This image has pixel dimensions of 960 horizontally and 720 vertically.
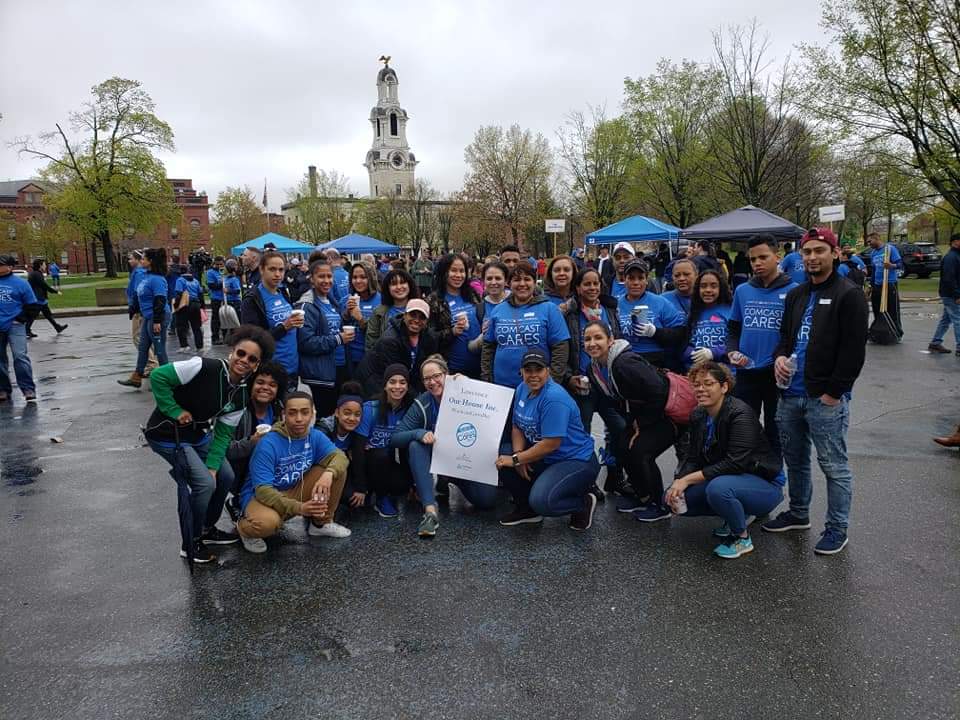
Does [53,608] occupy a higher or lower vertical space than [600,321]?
lower

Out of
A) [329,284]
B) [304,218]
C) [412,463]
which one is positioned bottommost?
[412,463]

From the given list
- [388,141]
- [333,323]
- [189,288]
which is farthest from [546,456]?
[388,141]

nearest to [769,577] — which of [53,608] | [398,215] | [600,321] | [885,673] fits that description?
[885,673]

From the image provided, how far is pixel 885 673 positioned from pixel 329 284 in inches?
196

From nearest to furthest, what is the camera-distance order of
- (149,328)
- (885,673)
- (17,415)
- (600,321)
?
(885,673)
(600,321)
(17,415)
(149,328)

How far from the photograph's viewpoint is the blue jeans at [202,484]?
13.0 ft

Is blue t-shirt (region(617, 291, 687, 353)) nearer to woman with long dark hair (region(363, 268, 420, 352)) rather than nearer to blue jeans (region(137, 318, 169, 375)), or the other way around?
woman with long dark hair (region(363, 268, 420, 352))

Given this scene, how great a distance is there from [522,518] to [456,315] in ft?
6.49

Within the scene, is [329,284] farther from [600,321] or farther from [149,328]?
[149,328]

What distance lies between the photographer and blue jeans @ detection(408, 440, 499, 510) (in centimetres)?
482

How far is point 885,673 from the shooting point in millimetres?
2838

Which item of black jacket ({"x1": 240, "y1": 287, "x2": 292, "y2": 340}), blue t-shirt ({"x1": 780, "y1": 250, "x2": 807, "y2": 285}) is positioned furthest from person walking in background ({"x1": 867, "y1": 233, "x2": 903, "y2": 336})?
black jacket ({"x1": 240, "y1": 287, "x2": 292, "y2": 340})

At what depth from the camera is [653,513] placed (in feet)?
15.4

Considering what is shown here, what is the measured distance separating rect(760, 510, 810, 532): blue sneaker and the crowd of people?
1cm
